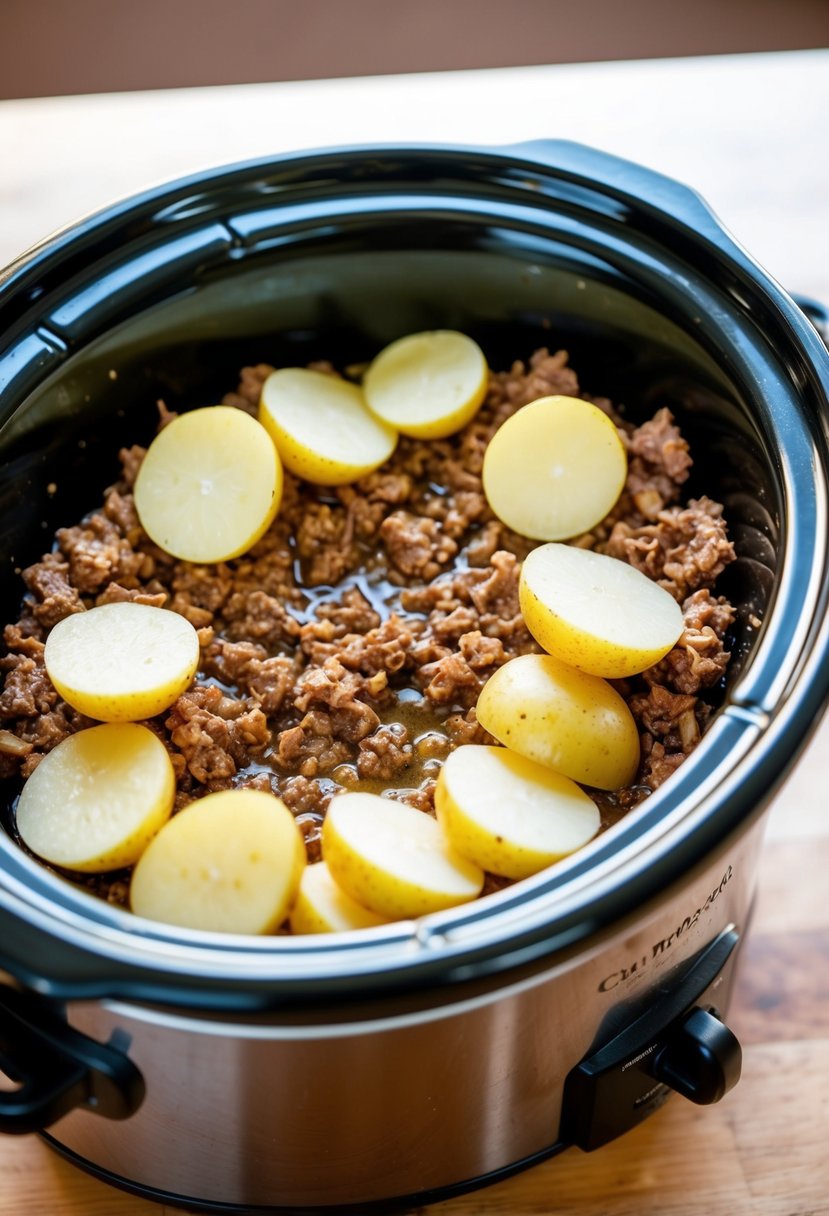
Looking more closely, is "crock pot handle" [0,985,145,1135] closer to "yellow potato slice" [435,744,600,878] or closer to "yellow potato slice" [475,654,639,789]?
"yellow potato slice" [435,744,600,878]

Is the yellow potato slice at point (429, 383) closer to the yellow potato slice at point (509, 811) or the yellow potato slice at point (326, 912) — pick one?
the yellow potato slice at point (509, 811)

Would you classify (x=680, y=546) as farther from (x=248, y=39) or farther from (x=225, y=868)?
(x=248, y=39)

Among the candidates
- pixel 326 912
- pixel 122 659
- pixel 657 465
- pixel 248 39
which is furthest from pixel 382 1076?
pixel 248 39

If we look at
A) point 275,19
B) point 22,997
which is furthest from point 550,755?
point 275,19

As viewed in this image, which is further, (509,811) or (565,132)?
(565,132)

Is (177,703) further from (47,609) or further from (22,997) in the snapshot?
(22,997)
